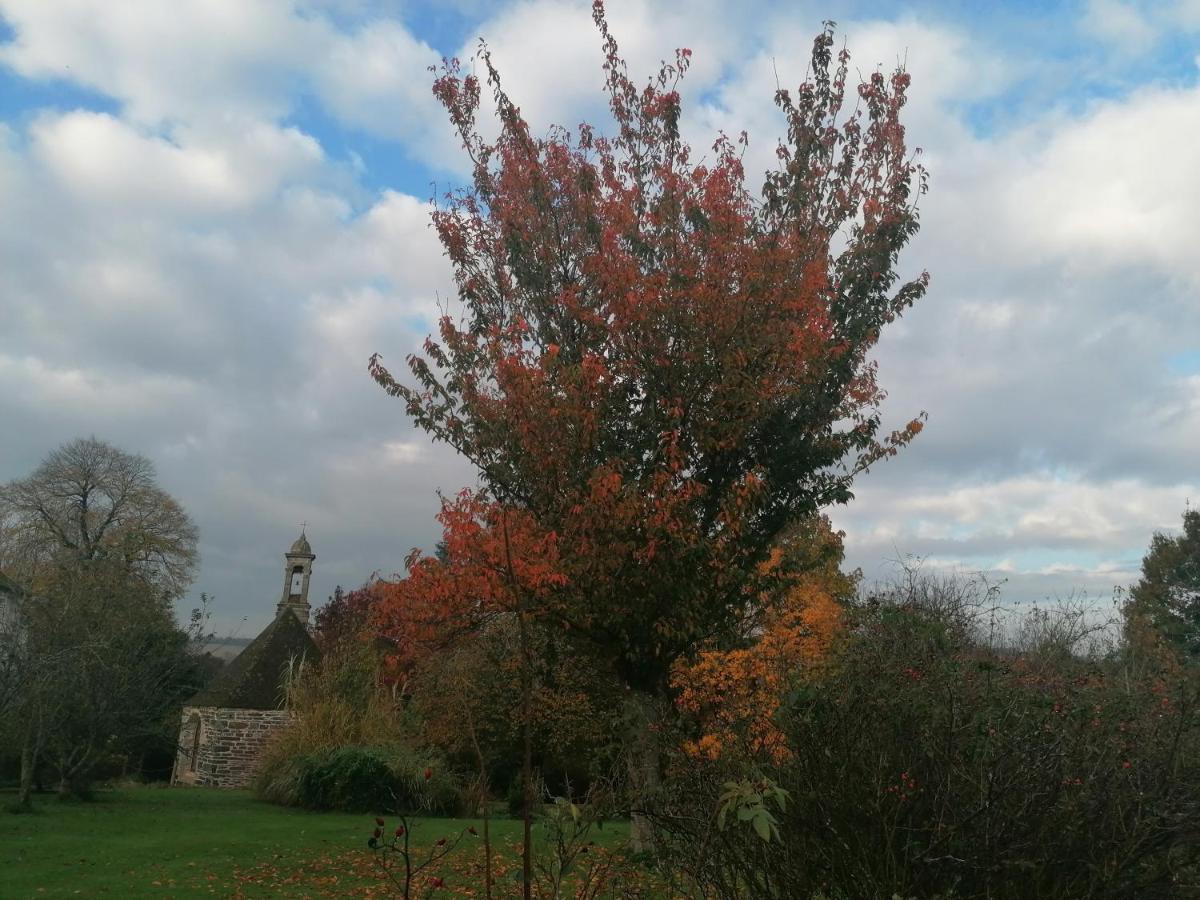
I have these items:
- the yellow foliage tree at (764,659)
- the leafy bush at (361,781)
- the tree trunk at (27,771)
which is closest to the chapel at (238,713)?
the leafy bush at (361,781)

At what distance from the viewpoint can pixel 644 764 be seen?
678 centimetres

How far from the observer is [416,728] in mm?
20641

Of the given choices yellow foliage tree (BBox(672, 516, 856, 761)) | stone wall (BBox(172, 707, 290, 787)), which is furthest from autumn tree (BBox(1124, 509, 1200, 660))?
stone wall (BBox(172, 707, 290, 787))

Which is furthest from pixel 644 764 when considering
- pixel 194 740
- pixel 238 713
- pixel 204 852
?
pixel 194 740

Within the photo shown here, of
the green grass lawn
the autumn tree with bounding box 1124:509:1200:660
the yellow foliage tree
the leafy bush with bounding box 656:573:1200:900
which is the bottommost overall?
the green grass lawn

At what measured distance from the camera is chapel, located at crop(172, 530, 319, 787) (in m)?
26.2

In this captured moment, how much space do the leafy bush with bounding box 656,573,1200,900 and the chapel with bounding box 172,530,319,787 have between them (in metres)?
23.7

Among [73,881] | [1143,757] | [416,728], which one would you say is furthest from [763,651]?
[416,728]

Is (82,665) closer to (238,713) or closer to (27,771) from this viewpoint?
(27,771)

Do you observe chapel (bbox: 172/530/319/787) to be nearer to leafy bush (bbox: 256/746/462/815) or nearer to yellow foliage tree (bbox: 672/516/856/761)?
leafy bush (bbox: 256/746/462/815)

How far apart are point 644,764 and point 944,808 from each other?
11.2 ft

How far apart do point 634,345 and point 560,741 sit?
1131 cm

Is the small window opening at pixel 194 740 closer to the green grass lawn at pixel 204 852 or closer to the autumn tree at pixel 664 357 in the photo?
the green grass lawn at pixel 204 852

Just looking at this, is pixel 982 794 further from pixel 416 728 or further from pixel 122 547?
pixel 122 547
